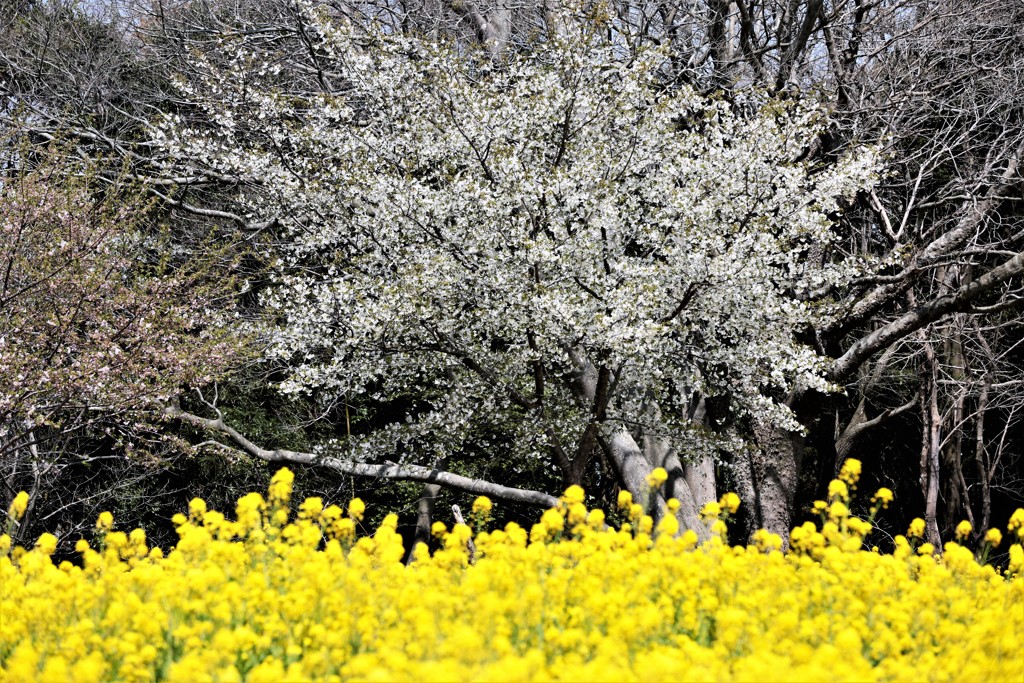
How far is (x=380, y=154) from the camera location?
316 inches

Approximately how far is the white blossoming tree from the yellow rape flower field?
120 inches

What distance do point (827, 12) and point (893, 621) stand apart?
26.6 feet

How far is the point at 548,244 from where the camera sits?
6816mm

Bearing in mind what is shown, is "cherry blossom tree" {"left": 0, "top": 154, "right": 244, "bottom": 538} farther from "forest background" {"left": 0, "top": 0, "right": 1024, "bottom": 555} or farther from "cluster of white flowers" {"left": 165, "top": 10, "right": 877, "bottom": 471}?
"cluster of white flowers" {"left": 165, "top": 10, "right": 877, "bottom": 471}

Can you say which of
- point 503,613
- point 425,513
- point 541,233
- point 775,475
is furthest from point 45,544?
point 425,513

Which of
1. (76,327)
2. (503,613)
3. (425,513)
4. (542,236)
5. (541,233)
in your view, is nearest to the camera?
(503,613)

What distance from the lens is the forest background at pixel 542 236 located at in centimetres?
714

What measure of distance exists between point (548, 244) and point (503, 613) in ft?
13.1

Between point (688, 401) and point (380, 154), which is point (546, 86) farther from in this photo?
point (688, 401)

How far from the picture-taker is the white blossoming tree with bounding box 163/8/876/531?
7.00 m

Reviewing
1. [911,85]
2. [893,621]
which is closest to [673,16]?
[911,85]

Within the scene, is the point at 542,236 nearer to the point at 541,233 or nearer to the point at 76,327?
the point at 541,233

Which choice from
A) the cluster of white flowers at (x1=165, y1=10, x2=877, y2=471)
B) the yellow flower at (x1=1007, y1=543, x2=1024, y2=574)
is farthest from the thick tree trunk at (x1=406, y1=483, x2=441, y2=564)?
the yellow flower at (x1=1007, y1=543, x2=1024, y2=574)

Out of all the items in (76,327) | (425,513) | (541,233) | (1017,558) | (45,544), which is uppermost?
(541,233)
